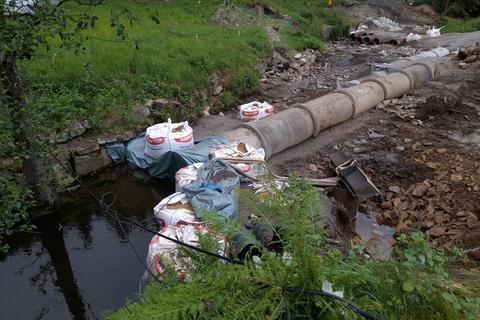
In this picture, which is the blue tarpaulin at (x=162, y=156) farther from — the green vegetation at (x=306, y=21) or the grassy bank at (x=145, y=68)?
the green vegetation at (x=306, y=21)

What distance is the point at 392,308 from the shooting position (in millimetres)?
2166

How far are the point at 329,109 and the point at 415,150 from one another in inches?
81.0

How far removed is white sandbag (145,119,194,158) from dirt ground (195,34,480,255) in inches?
58.7

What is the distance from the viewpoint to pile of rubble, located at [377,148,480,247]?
19.5 feet

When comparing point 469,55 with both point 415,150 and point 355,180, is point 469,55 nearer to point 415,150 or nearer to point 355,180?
point 415,150

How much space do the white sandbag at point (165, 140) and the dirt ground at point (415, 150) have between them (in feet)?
4.90

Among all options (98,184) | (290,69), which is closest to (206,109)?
(98,184)

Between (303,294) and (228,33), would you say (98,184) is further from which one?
(228,33)

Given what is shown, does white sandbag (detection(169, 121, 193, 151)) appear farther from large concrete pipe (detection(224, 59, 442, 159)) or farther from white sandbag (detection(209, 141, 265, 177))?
white sandbag (detection(209, 141, 265, 177))

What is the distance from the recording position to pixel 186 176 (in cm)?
633

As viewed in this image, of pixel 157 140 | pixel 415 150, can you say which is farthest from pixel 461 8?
pixel 157 140

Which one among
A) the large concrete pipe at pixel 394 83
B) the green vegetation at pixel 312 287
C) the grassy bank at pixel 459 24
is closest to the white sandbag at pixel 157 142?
the green vegetation at pixel 312 287

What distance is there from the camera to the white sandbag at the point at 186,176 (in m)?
6.16

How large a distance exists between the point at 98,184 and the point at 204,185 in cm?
294
